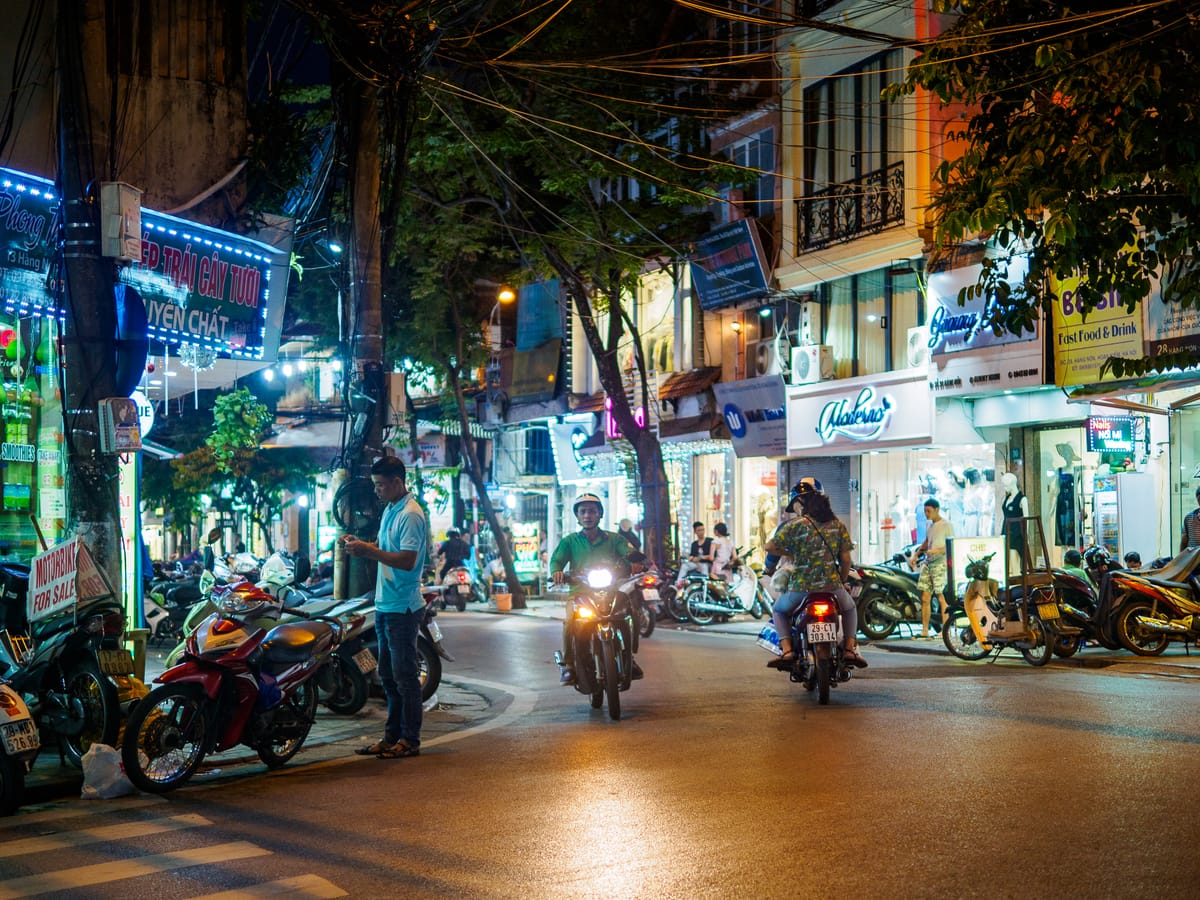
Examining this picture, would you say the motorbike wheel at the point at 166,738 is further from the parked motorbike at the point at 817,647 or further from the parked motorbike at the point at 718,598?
the parked motorbike at the point at 718,598

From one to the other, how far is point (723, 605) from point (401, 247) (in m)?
10.9

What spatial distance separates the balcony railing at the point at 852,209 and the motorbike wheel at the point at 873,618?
7.37 meters

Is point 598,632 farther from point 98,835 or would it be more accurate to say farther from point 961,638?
point 961,638

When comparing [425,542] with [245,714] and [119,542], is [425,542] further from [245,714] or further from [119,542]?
[119,542]

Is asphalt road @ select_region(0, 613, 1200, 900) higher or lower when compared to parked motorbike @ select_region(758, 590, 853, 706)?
lower

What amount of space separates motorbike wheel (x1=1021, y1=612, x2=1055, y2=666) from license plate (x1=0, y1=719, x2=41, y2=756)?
35.4ft

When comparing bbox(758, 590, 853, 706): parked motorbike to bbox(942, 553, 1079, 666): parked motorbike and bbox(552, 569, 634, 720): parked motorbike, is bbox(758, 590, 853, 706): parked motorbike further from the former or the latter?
bbox(942, 553, 1079, 666): parked motorbike

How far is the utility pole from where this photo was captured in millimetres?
9453

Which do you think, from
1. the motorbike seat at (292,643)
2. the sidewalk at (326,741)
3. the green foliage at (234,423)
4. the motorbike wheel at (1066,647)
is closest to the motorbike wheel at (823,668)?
the sidewalk at (326,741)

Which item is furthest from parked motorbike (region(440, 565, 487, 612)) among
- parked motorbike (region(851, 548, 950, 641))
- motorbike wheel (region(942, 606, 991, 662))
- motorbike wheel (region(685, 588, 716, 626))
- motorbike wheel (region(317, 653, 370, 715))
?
motorbike wheel (region(317, 653, 370, 715))

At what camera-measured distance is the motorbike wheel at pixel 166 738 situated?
8.15 meters

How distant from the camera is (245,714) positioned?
8.88m

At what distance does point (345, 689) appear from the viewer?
12.3 metres

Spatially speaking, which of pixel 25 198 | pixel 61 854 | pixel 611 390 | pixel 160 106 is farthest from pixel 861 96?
pixel 61 854
